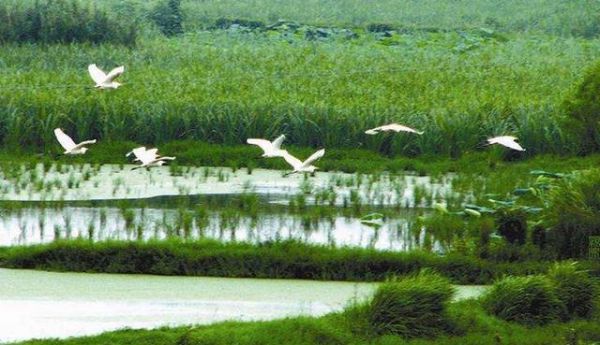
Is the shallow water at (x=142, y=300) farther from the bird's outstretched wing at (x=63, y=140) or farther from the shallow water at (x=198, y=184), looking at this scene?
the bird's outstretched wing at (x=63, y=140)

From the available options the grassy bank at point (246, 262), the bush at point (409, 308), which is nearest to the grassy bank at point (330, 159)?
the grassy bank at point (246, 262)

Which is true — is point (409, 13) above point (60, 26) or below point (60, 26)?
below

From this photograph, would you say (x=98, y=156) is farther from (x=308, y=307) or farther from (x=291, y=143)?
(x=308, y=307)

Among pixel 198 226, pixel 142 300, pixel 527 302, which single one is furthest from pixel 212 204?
pixel 527 302

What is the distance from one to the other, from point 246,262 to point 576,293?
2331 millimetres

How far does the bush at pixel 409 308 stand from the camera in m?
8.02

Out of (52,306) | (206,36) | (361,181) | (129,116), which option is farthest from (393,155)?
(206,36)

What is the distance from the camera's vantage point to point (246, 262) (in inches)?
395

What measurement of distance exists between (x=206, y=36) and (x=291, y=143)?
14025 mm

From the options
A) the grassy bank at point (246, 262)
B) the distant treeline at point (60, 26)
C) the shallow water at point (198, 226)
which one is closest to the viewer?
the grassy bank at point (246, 262)

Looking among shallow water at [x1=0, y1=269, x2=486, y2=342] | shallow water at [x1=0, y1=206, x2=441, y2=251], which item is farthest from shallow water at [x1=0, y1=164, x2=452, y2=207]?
shallow water at [x1=0, y1=269, x2=486, y2=342]

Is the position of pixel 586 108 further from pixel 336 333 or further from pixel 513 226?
pixel 336 333

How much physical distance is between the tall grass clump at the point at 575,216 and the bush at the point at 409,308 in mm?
2523

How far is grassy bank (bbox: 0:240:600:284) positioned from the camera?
→ 9.97 meters
